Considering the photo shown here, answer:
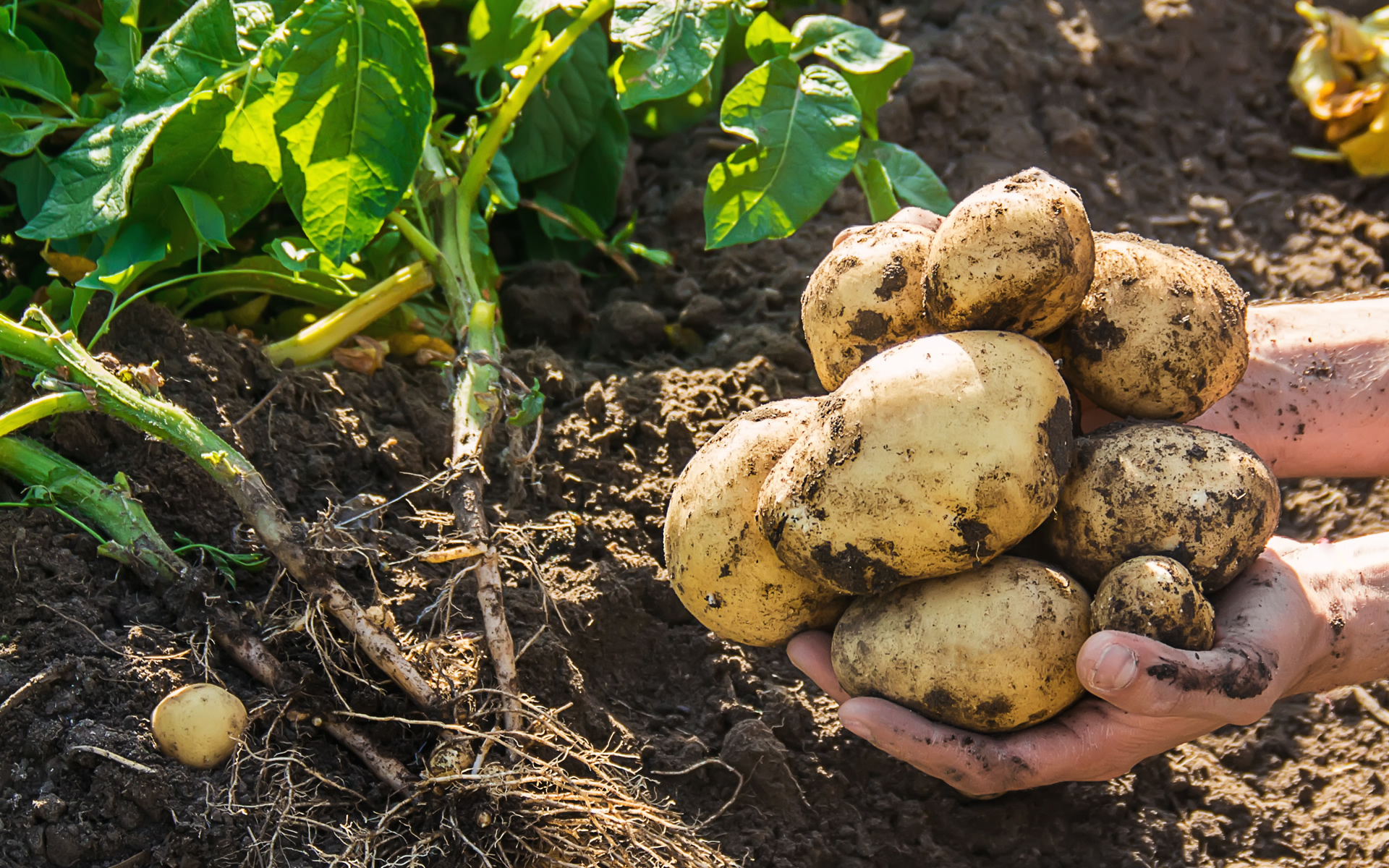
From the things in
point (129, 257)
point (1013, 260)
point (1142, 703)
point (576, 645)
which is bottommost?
point (576, 645)

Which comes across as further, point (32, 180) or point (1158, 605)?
point (32, 180)

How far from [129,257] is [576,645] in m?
1.02

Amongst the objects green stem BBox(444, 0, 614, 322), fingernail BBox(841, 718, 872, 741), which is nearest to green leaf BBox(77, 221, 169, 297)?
green stem BBox(444, 0, 614, 322)

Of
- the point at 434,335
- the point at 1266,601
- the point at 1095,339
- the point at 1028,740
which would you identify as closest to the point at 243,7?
the point at 434,335

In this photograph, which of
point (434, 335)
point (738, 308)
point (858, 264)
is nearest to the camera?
point (858, 264)

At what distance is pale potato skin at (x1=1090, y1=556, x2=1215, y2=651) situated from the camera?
129 cm

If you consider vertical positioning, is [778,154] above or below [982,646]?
above

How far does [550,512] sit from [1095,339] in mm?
1006

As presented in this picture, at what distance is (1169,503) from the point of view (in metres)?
1.36

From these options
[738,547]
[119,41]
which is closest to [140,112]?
[119,41]

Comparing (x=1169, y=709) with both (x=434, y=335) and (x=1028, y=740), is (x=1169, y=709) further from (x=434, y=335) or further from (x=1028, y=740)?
(x=434, y=335)

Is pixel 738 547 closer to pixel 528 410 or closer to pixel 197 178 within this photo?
pixel 528 410

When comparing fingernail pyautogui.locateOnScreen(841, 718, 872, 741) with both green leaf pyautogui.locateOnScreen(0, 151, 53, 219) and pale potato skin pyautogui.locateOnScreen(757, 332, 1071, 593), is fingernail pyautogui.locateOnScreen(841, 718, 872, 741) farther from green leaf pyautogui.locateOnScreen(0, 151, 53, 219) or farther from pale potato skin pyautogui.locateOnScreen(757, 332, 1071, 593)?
green leaf pyautogui.locateOnScreen(0, 151, 53, 219)

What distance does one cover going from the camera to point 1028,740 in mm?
1414
